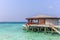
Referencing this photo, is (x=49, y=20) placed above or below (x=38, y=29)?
above

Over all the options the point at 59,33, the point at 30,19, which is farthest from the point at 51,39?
the point at 30,19

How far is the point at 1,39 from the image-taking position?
16141mm

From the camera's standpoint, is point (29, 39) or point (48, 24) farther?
point (48, 24)

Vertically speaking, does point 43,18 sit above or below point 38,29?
above

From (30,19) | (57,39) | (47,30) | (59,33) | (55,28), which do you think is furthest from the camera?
(30,19)

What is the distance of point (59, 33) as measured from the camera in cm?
1875

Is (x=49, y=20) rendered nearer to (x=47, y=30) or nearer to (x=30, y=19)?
(x=47, y=30)

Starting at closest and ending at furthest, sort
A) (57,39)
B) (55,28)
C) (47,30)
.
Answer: (57,39) → (55,28) → (47,30)

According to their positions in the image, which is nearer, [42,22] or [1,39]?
[1,39]

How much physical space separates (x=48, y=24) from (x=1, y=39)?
7.69m

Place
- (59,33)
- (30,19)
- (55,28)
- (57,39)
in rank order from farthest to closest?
(30,19) < (55,28) < (59,33) < (57,39)

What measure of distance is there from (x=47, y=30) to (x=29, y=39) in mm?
6145

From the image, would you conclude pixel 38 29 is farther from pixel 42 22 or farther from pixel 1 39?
pixel 1 39

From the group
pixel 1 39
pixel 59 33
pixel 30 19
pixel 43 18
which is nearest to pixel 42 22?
pixel 43 18
